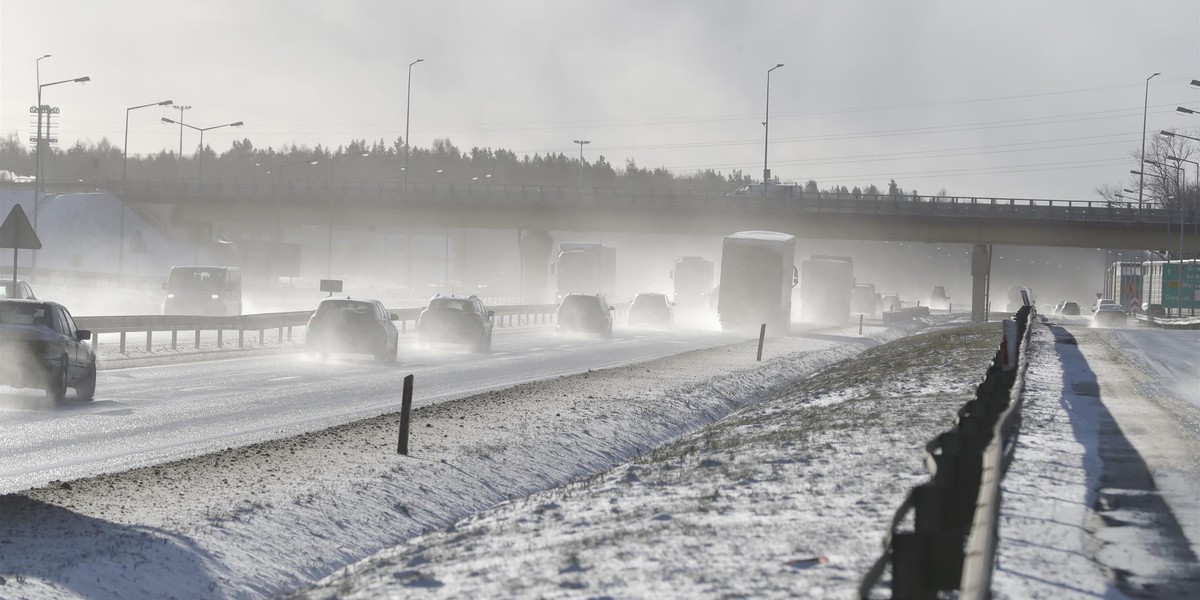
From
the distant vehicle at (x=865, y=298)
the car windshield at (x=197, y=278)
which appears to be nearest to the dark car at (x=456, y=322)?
the car windshield at (x=197, y=278)

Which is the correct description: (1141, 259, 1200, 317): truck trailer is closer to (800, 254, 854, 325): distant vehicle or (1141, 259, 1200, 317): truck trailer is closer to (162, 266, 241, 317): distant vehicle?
(800, 254, 854, 325): distant vehicle

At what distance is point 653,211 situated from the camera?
269ft

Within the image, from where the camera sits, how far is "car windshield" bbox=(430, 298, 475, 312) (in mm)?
39375

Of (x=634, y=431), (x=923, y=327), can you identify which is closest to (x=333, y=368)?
(x=634, y=431)

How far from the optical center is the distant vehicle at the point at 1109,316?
242ft

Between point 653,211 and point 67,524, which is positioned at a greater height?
point 653,211

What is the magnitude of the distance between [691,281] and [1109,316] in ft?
74.8

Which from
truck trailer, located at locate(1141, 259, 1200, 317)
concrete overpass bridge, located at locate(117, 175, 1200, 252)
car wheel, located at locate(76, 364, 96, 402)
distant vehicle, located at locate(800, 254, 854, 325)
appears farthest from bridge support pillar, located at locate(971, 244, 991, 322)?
car wheel, located at locate(76, 364, 96, 402)

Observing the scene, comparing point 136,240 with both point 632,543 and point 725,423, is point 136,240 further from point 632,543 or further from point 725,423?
point 632,543

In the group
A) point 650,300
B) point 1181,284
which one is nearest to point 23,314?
point 650,300

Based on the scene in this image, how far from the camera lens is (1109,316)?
74312 mm

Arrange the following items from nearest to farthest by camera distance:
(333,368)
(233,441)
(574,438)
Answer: (233,441) < (574,438) < (333,368)

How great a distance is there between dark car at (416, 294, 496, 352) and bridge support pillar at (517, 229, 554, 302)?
171ft

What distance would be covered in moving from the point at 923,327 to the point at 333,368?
4761cm
